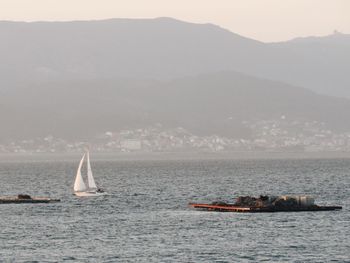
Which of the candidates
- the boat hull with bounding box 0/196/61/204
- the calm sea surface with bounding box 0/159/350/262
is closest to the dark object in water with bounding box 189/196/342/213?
the calm sea surface with bounding box 0/159/350/262

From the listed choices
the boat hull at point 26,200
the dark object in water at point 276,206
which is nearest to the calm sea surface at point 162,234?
the boat hull at point 26,200

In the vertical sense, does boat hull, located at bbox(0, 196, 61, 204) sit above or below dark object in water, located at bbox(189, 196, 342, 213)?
above

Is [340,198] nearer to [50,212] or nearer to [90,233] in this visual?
[50,212]

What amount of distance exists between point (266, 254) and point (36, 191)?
106m

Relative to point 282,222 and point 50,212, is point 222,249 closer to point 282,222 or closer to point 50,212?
point 282,222

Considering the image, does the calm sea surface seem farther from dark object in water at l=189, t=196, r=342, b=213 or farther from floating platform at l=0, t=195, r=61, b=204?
dark object in water at l=189, t=196, r=342, b=213

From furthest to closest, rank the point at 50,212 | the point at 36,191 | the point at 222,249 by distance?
the point at 36,191 < the point at 50,212 < the point at 222,249

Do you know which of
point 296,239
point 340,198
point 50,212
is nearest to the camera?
point 296,239

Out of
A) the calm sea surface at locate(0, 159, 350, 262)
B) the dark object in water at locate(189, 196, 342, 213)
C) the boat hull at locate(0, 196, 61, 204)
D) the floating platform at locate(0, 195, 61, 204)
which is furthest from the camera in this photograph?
the floating platform at locate(0, 195, 61, 204)

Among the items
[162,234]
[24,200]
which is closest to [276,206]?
[162,234]

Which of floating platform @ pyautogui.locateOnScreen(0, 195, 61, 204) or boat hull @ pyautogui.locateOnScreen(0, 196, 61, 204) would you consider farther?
floating platform @ pyautogui.locateOnScreen(0, 195, 61, 204)

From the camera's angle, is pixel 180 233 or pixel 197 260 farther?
pixel 180 233

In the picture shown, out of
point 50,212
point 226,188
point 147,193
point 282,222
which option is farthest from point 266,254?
point 226,188

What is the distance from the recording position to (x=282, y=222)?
119438mm
